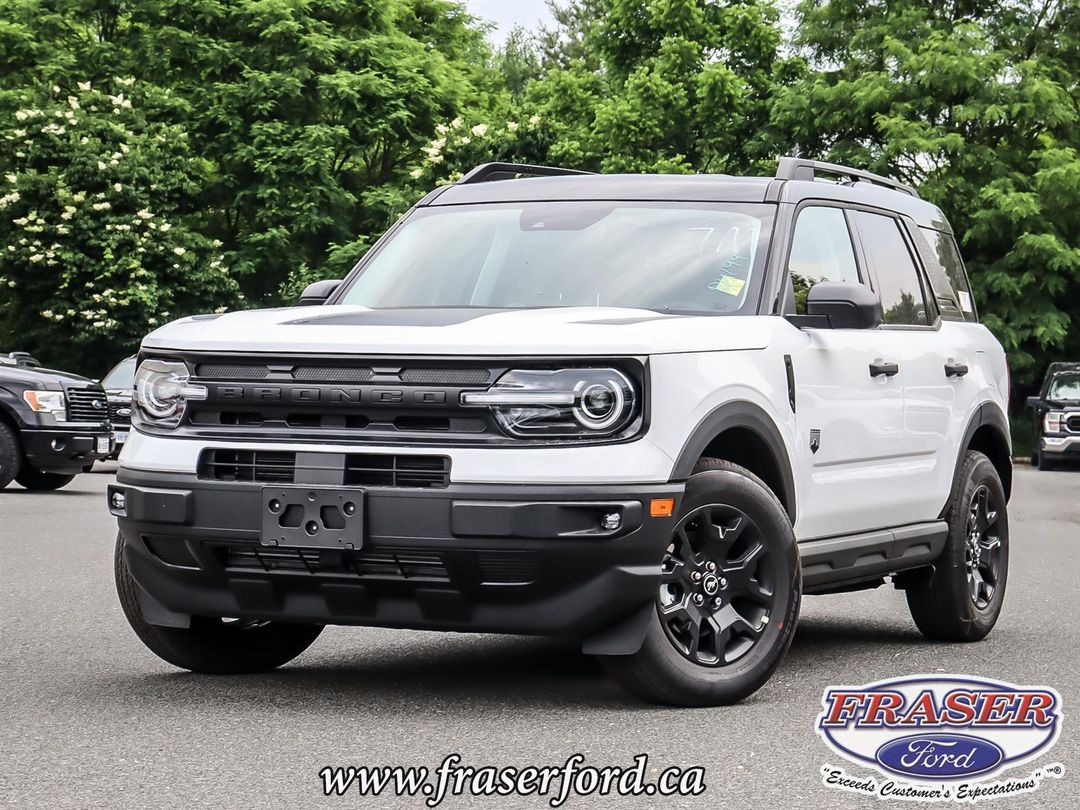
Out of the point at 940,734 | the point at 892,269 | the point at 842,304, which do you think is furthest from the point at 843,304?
the point at 940,734

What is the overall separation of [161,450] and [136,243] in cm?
3183

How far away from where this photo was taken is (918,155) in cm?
3997

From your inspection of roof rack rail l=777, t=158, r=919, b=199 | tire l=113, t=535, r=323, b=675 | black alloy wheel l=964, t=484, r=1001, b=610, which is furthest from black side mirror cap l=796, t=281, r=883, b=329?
tire l=113, t=535, r=323, b=675

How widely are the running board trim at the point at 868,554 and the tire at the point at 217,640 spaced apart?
191 cm

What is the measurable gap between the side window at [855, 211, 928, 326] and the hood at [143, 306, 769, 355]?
161 centimetres

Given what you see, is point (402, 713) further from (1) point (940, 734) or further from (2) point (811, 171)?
(2) point (811, 171)

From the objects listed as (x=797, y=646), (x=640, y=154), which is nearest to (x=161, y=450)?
(x=797, y=646)

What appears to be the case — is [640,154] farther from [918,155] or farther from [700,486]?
[700,486]

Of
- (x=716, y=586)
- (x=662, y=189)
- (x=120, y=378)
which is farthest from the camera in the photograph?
(x=120, y=378)

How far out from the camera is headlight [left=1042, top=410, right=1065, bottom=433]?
30953mm

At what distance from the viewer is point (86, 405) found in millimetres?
19297

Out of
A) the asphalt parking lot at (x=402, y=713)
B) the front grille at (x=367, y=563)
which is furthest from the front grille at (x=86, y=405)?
the front grille at (x=367, y=563)

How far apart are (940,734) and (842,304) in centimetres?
178

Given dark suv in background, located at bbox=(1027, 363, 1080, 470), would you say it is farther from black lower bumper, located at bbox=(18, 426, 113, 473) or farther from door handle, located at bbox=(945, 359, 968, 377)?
door handle, located at bbox=(945, 359, 968, 377)
